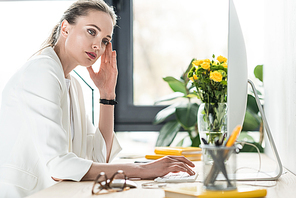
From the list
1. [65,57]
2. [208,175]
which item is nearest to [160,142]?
[65,57]

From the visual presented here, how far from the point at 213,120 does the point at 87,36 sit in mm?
620

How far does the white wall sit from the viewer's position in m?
1.13

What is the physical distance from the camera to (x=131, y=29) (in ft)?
7.01

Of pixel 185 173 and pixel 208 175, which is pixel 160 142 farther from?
pixel 208 175

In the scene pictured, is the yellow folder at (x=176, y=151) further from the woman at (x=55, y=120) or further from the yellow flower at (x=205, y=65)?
the yellow flower at (x=205, y=65)

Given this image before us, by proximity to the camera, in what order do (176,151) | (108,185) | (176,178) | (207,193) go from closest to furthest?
(207,193) < (108,185) < (176,178) < (176,151)

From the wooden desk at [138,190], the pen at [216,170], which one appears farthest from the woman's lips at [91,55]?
the pen at [216,170]

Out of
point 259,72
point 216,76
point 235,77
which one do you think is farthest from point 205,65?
point 259,72

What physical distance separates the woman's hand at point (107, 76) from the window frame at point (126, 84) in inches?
19.0

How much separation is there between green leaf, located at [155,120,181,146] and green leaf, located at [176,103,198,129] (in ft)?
0.28

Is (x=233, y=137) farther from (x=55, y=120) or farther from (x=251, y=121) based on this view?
(x=251, y=121)

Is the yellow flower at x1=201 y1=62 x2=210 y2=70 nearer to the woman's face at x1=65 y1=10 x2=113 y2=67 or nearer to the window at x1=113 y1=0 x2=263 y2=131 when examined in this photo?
the woman's face at x1=65 y1=10 x2=113 y2=67

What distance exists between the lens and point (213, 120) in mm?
1311

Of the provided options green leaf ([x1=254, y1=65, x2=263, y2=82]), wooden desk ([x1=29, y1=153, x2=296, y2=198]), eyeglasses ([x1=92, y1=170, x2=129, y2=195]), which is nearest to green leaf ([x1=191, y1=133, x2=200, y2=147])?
green leaf ([x1=254, y1=65, x2=263, y2=82])
